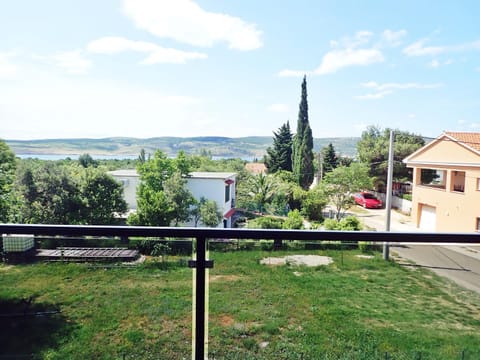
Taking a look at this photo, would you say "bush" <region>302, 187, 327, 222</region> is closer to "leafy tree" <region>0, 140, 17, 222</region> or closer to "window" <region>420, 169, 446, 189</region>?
"window" <region>420, 169, 446, 189</region>

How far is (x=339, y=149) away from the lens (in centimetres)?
1897

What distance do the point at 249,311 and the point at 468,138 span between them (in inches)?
595

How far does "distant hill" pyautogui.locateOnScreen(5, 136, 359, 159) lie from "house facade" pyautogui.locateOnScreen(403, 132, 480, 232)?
4.80 metres

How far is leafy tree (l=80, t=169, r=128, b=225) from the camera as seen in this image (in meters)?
13.0

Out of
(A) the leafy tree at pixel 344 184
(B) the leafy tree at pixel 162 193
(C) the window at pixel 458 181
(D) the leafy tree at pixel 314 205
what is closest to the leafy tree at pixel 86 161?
(B) the leafy tree at pixel 162 193

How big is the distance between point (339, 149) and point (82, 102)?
17798mm

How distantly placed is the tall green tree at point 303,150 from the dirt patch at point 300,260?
1740 centimetres

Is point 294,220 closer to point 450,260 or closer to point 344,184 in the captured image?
point 344,184

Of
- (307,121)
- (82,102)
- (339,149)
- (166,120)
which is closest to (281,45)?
(307,121)

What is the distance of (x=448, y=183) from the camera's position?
13.9 metres

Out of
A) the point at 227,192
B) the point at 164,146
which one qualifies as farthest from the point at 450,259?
the point at 164,146

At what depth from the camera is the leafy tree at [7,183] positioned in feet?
29.6

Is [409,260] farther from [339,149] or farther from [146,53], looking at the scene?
[146,53]

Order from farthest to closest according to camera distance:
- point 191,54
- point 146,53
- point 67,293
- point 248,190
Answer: point 191,54 → point 146,53 → point 248,190 → point 67,293
